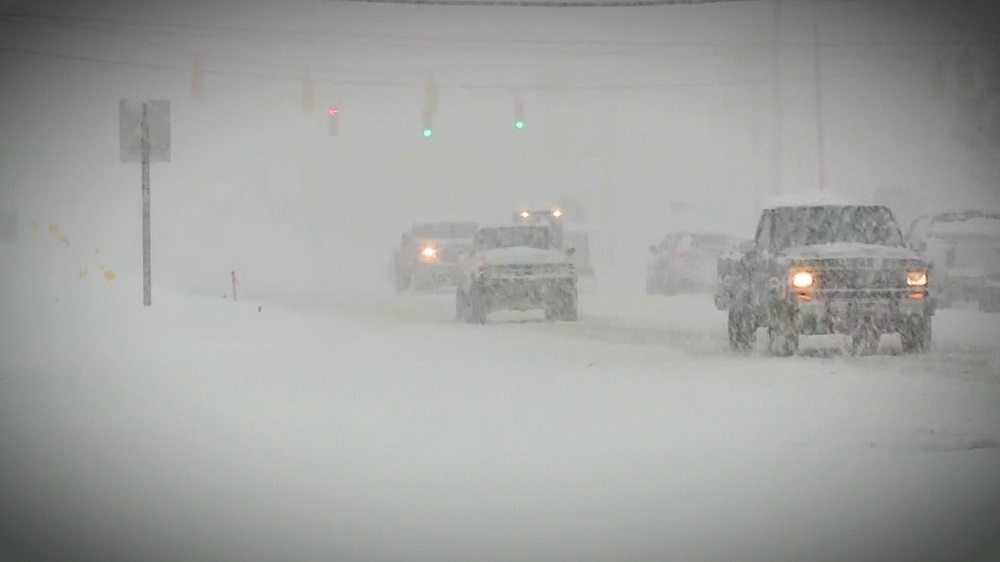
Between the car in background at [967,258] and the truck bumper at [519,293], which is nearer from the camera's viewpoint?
the truck bumper at [519,293]

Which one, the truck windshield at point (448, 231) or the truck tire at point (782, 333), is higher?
the truck windshield at point (448, 231)

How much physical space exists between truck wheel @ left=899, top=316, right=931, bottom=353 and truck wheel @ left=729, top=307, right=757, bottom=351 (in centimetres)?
182

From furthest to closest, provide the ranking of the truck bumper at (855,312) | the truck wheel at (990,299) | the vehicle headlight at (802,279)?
the truck wheel at (990,299)
the vehicle headlight at (802,279)
the truck bumper at (855,312)

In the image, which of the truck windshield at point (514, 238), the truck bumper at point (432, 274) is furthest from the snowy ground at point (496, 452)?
the truck bumper at point (432, 274)

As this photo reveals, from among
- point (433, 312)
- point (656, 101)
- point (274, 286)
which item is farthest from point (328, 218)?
point (433, 312)

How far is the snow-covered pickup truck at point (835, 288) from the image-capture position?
55.3 ft

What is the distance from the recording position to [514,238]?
26141 millimetres

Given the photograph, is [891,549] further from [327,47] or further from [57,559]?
[327,47]

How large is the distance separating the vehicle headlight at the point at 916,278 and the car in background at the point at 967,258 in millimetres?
8252

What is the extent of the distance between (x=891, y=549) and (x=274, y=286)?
115 feet

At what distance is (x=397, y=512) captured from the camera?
811 cm

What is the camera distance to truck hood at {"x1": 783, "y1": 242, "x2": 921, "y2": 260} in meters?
17.0

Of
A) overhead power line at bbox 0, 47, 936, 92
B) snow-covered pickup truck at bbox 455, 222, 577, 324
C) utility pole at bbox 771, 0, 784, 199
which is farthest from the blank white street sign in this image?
overhead power line at bbox 0, 47, 936, 92

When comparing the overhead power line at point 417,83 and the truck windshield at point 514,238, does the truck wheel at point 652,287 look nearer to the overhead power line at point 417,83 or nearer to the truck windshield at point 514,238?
the truck windshield at point 514,238
